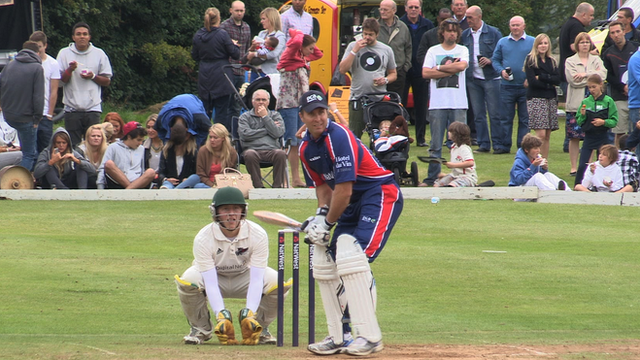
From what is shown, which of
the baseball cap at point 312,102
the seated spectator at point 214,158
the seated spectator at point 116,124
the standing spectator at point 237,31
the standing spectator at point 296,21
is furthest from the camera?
the standing spectator at point 296,21

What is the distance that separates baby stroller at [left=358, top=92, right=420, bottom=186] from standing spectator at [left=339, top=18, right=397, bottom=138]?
0.17 meters

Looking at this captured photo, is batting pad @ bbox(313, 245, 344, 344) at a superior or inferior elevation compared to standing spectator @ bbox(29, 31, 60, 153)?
inferior

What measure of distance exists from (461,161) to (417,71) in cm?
473

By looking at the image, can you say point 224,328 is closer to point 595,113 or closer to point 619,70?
point 595,113

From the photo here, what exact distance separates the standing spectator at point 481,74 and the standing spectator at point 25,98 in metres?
7.85

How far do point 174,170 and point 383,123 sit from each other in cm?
351

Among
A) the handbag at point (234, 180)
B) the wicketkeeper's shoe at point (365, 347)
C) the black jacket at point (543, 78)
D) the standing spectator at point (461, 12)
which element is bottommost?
the wicketkeeper's shoe at point (365, 347)

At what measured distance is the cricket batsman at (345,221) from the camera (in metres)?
6.96

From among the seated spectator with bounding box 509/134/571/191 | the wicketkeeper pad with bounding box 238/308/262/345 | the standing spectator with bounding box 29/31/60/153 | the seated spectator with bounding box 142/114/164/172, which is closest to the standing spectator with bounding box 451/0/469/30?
the seated spectator with bounding box 509/134/571/191

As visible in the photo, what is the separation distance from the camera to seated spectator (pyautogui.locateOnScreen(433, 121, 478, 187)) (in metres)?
14.7

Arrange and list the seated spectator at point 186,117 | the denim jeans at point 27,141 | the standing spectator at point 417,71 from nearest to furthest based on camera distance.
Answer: the denim jeans at point 27,141 → the seated spectator at point 186,117 → the standing spectator at point 417,71

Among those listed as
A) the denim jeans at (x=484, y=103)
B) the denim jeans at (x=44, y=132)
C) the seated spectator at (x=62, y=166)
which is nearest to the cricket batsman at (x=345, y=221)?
the seated spectator at (x=62, y=166)

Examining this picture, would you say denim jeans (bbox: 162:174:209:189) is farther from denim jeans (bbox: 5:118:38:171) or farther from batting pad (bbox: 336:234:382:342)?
batting pad (bbox: 336:234:382:342)

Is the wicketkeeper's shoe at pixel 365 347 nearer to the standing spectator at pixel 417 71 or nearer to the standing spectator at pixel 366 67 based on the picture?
the standing spectator at pixel 366 67
